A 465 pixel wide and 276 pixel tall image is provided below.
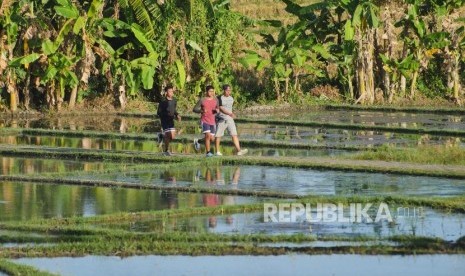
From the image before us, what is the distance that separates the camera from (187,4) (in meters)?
27.8

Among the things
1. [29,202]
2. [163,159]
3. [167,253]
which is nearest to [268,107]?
[163,159]

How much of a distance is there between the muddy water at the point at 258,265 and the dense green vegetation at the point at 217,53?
1549cm

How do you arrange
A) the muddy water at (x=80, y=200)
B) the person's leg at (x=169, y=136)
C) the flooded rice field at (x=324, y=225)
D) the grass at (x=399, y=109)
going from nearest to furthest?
the flooded rice field at (x=324, y=225) → the muddy water at (x=80, y=200) → the person's leg at (x=169, y=136) → the grass at (x=399, y=109)

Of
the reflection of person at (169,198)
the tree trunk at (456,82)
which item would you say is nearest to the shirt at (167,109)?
the reflection of person at (169,198)

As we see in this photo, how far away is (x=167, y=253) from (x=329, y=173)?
20.6 feet

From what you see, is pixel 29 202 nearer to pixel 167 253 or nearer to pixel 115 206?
pixel 115 206

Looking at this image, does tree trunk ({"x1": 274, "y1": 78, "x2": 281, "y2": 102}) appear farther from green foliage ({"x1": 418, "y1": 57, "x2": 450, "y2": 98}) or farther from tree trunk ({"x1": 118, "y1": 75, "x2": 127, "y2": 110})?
green foliage ({"x1": 418, "y1": 57, "x2": 450, "y2": 98})

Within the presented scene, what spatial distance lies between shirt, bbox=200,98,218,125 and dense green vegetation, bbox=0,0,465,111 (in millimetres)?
7966

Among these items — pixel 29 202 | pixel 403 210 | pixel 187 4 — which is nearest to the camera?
pixel 403 210

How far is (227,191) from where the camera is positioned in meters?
14.9

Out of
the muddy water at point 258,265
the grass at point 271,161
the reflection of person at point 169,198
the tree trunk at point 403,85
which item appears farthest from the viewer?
the tree trunk at point 403,85

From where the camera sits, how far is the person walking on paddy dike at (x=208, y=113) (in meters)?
18.4

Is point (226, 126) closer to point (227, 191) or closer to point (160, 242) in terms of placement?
point (227, 191)

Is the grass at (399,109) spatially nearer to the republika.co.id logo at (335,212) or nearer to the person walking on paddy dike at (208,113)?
the person walking on paddy dike at (208,113)
